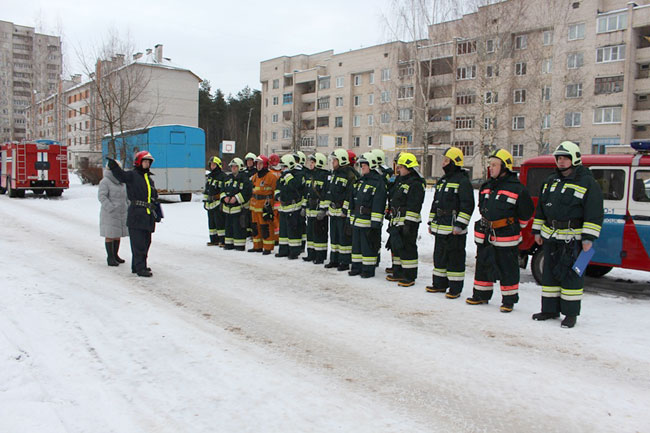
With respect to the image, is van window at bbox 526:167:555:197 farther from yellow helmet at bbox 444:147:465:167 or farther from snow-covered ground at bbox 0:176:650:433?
yellow helmet at bbox 444:147:465:167

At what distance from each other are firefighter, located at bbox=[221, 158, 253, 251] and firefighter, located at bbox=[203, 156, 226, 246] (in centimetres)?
31

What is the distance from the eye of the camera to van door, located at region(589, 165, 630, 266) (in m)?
8.21

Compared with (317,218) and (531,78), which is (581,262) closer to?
(317,218)

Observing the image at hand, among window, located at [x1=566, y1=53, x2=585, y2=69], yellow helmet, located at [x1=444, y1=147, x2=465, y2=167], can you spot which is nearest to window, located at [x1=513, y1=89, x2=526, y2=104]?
window, located at [x1=566, y1=53, x2=585, y2=69]

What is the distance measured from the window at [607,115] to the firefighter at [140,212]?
146 feet

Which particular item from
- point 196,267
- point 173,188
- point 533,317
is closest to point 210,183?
point 196,267

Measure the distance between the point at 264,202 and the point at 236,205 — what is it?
75 cm

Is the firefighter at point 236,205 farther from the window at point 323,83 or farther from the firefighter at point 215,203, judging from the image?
the window at point 323,83

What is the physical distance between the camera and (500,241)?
7.01 m

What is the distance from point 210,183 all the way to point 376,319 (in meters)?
7.31

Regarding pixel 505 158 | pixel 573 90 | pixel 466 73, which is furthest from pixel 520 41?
pixel 505 158

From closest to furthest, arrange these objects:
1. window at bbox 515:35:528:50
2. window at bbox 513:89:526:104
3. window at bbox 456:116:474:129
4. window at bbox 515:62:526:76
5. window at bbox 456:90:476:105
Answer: window at bbox 515:35:528:50
window at bbox 515:62:526:76
window at bbox 456:90:476:105
window at bbox 513:89:526:104
window at bbox 456:116:474:129

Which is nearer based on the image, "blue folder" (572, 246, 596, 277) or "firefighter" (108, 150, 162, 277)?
"blue folder" (572, 246, 596, 277)

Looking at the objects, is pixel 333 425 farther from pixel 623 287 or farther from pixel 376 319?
pixel 623 287
